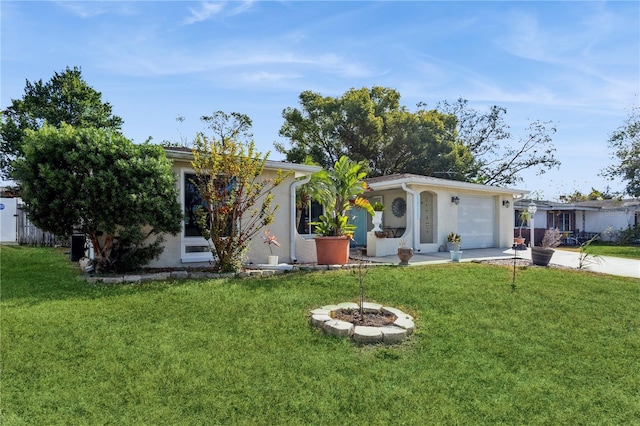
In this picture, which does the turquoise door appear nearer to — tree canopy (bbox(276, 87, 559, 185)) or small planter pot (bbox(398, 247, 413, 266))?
small planter pot (bbox(398, 247, 413, 266))

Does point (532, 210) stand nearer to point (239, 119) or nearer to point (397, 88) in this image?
point (397, 88)

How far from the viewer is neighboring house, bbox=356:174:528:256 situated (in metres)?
14.3

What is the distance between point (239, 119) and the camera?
27875 millimetres

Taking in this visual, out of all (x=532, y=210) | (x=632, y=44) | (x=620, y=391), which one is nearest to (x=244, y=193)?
(x=620, y=391)

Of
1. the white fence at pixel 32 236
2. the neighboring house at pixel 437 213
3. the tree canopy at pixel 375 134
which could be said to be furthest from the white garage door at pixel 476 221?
the white fence at pixel 32 236

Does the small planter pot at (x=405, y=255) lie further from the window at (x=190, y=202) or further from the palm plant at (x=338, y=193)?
the window at (x=190, y=202)

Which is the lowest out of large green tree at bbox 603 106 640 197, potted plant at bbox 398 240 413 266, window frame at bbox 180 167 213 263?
potted plant at bbox 398 240 413 266

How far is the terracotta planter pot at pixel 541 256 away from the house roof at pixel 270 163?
7.08 meters

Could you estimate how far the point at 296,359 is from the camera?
13.6 ft

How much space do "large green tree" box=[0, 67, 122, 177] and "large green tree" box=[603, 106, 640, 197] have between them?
36.2m

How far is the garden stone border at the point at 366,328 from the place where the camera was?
471cm

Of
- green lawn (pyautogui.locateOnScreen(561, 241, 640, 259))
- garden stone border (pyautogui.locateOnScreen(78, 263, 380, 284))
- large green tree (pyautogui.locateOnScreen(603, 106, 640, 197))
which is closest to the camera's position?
garden stone border (pyautogui.locateOnScreen(78, 263, 380, 284))

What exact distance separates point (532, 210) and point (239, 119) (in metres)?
20.3

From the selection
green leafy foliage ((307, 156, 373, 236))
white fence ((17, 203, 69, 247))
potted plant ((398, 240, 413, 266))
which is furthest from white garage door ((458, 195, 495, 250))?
white fence ((17, 203, 69, 247))
